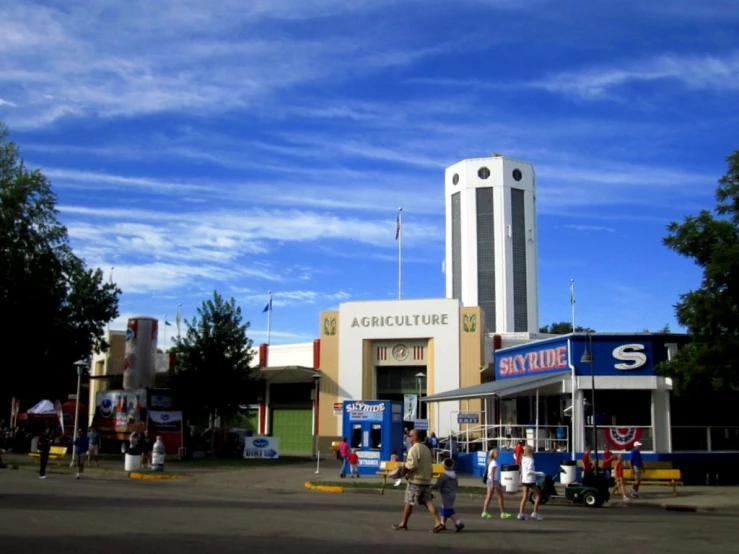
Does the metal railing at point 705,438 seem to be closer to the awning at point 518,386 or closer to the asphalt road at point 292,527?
the awning at point 518,386

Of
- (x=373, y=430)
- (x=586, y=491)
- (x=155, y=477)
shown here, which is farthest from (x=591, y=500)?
(x=155, y=477)

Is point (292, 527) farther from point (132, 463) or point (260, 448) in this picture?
point (260, 448)

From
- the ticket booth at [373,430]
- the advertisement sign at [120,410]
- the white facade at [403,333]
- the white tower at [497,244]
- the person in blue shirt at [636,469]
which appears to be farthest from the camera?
the white tower at [497,244]

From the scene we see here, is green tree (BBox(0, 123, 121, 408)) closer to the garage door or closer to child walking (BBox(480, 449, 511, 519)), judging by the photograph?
the garage door

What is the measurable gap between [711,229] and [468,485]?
11.3 meters

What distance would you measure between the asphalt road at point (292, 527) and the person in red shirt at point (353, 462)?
7363mm

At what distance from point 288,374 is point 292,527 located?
124 ft

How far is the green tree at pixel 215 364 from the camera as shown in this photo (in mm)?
41281

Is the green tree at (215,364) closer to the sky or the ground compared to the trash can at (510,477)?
closer to the sky

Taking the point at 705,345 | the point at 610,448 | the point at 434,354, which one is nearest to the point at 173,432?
the point at 434,354

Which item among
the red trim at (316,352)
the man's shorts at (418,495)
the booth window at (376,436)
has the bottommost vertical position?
the man's shorts at (418,495)

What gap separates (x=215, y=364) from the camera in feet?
136

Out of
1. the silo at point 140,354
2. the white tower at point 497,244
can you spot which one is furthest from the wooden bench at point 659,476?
the white tower at point 497,244

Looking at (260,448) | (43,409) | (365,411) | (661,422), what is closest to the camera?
(661,422)
